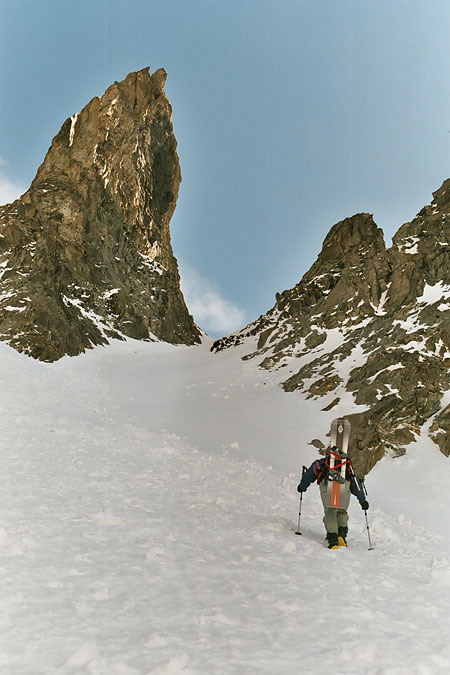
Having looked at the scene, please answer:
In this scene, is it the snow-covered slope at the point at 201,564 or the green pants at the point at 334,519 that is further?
the green pants at the point at 334,519

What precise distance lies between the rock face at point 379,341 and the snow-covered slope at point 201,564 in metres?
1.52

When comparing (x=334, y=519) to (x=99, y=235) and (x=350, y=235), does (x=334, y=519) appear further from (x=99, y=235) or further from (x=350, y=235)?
(x=99, y=235)

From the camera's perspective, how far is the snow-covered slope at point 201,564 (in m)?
3.27

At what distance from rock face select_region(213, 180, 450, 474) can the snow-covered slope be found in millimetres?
1523

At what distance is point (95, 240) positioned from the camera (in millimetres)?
66062

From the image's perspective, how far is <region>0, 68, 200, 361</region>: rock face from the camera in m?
41.5

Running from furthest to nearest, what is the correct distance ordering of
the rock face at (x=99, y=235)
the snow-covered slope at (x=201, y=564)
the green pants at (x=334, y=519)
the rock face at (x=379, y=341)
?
1. the rock face at (x=99, y=235)
2. the rock face at (x=379, y=341)
3. the green pants at (x=334, y=519)
4. the snow-covered slope at (x=201, y=564)

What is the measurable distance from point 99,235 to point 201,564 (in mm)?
69329

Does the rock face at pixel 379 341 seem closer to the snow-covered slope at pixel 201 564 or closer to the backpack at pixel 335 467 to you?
the snow-covered slope at pixel 201 564

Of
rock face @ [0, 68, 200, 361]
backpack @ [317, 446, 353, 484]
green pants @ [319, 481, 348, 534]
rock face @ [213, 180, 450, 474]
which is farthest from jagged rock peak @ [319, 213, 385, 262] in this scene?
green pants @ [319, 481, 348, 534]

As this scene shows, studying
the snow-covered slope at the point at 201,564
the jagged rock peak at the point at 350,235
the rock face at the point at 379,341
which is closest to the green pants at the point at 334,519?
the snow-covered slope at the point at 201,564

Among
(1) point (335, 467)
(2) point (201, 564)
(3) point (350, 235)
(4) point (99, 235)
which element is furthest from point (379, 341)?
(4) point (99, 235)

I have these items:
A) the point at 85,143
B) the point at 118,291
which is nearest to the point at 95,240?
the point at 118,291

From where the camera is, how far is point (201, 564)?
5047 mm
